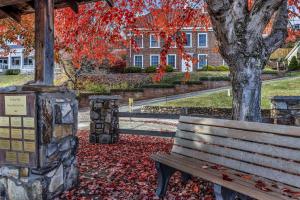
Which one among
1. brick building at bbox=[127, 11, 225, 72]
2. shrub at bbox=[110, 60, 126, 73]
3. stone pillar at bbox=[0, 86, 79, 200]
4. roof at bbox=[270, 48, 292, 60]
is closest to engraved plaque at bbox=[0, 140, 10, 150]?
stone pillar at bbox=[0, 86, 79, 200]

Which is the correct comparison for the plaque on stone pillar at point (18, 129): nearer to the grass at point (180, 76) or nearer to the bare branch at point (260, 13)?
the bare branch at point (260, 13)

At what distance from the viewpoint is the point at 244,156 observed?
3.94 m

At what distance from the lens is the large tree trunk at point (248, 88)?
5.88 metres

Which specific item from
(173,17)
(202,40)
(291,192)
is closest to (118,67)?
(202,40)

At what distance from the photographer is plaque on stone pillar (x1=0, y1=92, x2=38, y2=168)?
4633 millimetres

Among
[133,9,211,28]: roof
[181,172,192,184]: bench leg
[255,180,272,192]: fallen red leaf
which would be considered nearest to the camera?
[255,180,272,192]: fallen red leaf

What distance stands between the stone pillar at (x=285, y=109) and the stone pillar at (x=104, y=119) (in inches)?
184

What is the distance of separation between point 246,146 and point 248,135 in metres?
0.13

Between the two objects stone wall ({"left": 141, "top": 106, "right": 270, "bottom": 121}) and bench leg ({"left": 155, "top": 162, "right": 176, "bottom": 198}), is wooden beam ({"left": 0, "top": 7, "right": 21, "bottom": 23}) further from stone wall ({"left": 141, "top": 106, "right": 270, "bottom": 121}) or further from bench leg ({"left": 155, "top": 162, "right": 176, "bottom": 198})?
stone wall ({"left": 141, "top": 106, "right": 270, "bottom": 121})

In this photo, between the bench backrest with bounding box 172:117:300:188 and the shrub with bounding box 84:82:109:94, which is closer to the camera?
the bench backrest with bounding box 172:117:300:188

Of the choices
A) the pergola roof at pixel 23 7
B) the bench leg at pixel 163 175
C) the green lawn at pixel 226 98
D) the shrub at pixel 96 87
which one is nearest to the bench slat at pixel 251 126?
the bench leg at pixel 163 175

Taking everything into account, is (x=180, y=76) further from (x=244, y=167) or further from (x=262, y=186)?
(x=262, y=186)

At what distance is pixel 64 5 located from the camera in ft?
20.4

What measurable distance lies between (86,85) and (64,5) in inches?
862
